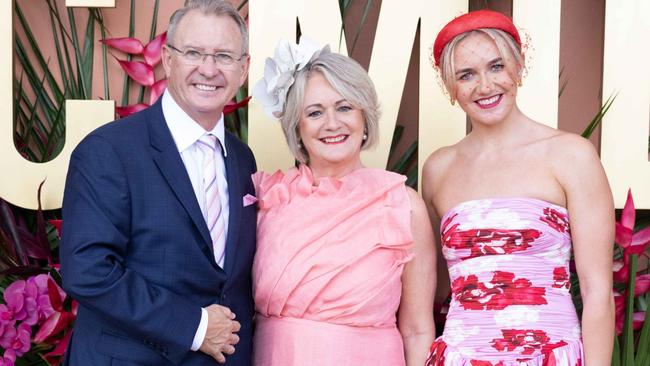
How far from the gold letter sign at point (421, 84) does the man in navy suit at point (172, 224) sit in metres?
0.61

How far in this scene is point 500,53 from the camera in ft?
6.16

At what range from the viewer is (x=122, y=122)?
177 cm

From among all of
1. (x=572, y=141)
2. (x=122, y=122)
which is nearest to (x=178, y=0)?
(x=122, y=122)

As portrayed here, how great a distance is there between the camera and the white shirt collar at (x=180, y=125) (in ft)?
5.94

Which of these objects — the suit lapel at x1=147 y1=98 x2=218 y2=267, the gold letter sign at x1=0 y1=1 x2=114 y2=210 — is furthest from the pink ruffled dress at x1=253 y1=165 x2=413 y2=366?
the gold letter sign at x1=0 y1=1 x2=114 y2=210

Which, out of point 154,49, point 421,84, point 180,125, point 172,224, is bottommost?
point 172,224

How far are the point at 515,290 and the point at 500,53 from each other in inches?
22.2

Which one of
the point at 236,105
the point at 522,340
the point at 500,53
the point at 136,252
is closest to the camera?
the point at 136,252

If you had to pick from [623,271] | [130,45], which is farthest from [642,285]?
[130,45]

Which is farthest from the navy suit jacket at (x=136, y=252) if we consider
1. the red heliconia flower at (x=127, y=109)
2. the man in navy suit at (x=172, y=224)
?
the red heliconia flower at (x=127, y=109)

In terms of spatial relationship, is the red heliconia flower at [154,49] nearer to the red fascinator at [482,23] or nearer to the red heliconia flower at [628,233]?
the red fascinator at [482,23]

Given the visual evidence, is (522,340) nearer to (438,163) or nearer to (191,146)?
(438,163)

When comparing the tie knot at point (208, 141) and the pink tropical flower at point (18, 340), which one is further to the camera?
the pink tropical flower at point (18, 340)

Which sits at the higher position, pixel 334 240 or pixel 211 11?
pixel 211 11
